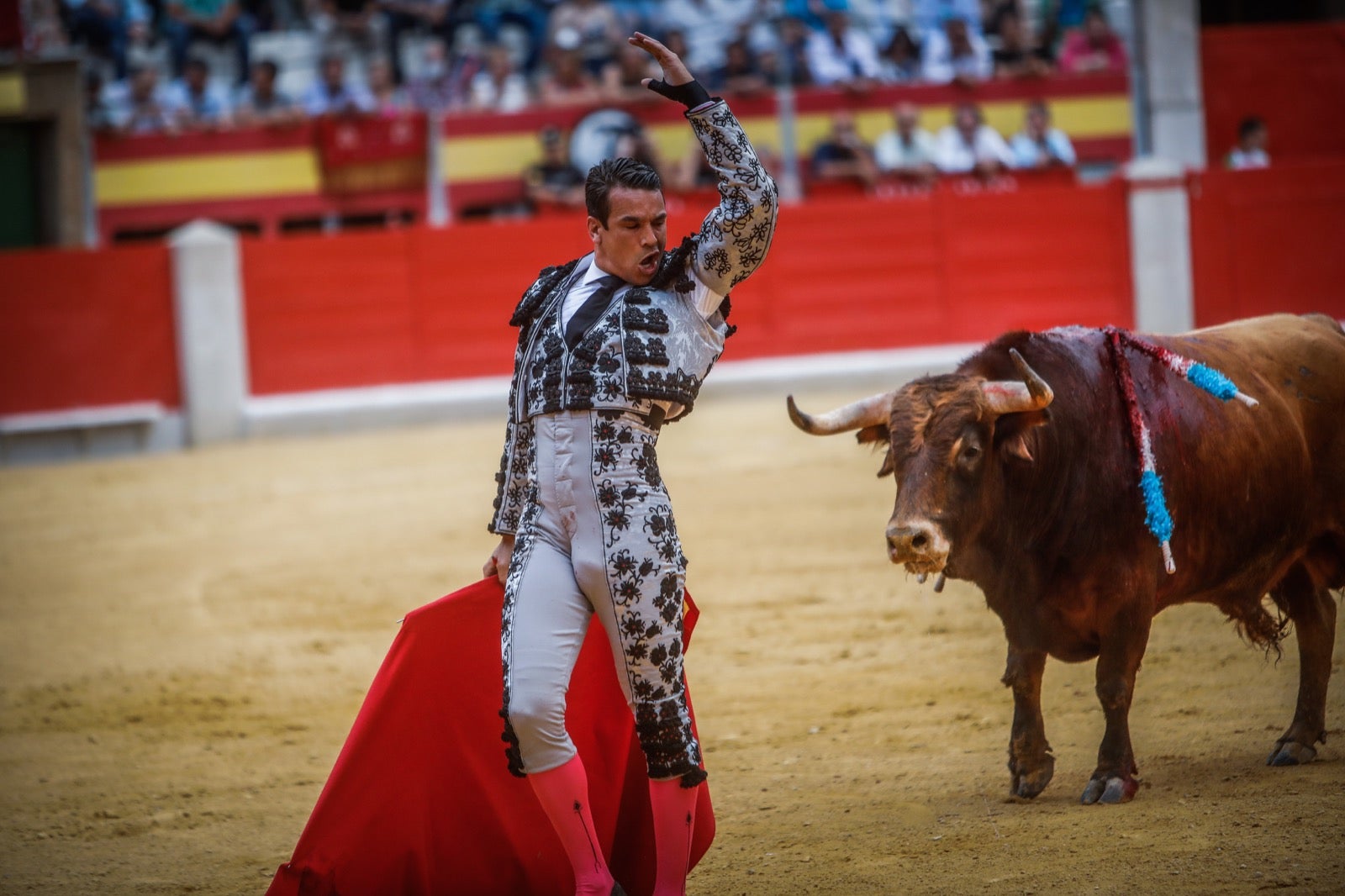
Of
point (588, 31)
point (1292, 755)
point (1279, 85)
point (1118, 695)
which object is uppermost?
point (588, 31)

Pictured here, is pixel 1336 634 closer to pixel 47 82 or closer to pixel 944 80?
pixel 944 80

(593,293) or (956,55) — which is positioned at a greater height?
(956,55)

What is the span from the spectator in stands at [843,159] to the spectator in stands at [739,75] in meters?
0.66

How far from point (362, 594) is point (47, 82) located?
707 centimetres

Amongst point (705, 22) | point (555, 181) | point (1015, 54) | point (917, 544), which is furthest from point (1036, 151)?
point (917, 544)

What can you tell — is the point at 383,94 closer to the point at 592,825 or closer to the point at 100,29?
the point at 100,29

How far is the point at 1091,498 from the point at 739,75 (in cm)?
957

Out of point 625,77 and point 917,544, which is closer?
point 917,544

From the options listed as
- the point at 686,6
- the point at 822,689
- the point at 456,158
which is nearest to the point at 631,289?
the point at 822,689

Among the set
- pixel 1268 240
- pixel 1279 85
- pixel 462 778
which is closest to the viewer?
pixel 462 778

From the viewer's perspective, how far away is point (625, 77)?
1230cm

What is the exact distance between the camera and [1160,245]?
12.0 m

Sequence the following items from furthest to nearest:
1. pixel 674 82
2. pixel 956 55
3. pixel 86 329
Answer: pixel 956 55 < pixel 86 329 < pixel 674 82

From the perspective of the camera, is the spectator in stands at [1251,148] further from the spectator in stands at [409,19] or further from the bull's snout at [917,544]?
the bull's snout at [917,544]
